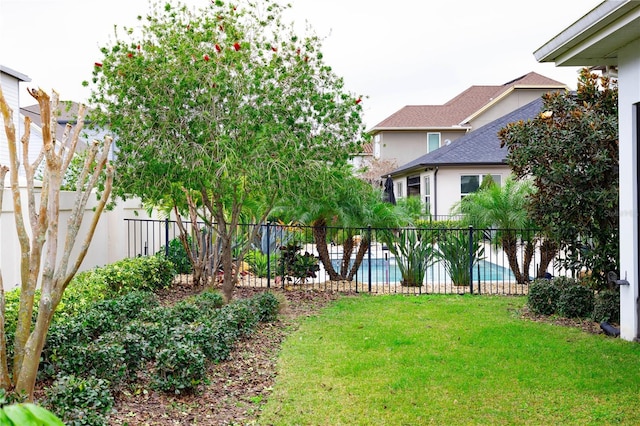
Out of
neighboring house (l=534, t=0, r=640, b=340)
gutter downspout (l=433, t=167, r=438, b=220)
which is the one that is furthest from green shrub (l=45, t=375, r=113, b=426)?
gutter downspout (l=433, t=167, r=438, b=220)

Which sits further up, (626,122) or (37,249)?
(626,122)

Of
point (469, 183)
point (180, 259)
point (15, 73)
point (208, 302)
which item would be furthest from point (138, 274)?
point (469, 183)

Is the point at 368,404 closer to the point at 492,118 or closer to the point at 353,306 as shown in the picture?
the point at 353,306

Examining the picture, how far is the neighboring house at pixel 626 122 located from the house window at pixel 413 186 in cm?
2011

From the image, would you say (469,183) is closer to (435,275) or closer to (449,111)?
(435,275)

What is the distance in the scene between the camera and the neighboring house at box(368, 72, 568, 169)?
109ft

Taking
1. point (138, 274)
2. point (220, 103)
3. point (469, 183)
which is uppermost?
point (220, 103)

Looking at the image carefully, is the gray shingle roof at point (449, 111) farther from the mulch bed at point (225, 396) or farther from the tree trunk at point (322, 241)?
the mulch bed at point (225, 396)

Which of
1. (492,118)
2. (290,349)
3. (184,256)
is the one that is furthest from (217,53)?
(492,118)

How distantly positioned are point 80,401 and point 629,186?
6.09 metres

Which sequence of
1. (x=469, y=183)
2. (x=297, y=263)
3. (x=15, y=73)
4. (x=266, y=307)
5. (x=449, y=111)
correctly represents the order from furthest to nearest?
(x=449, y=111) < (x=469, y=183) < (x=15, y=73) < (x=297, y=263) < (x=266, y=307)

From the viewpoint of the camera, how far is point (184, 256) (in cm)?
1294

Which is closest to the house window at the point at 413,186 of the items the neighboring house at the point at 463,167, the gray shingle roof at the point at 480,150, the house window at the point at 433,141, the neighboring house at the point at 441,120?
the gray shingle roof at the point at 480,150

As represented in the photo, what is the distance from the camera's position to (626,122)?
7.12 m
